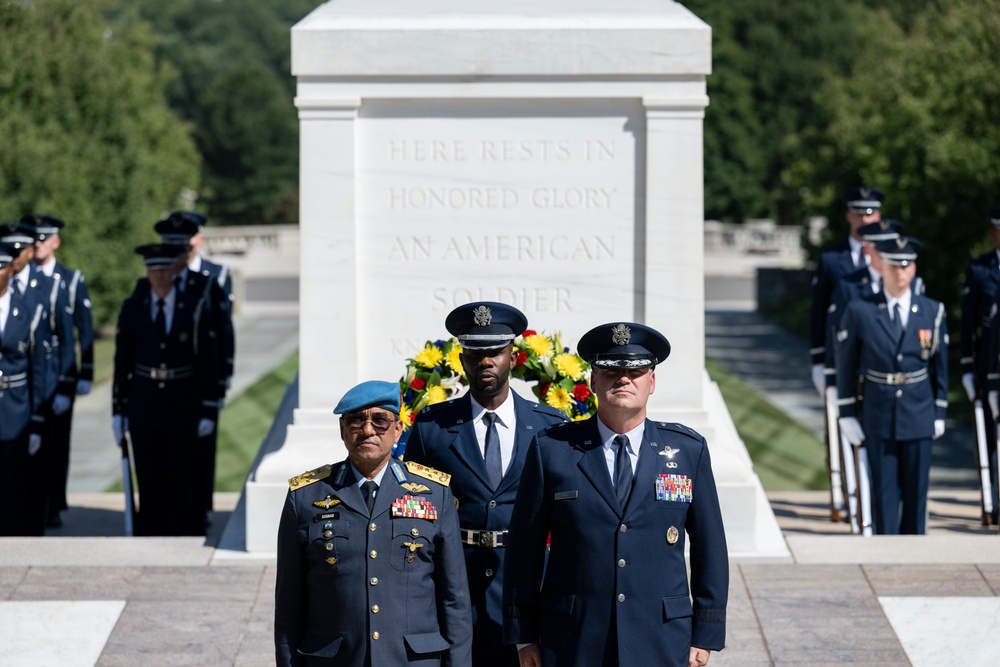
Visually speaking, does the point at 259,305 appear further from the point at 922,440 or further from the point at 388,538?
the point at 388,538

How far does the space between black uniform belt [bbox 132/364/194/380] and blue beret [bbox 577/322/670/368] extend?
4.46 meters

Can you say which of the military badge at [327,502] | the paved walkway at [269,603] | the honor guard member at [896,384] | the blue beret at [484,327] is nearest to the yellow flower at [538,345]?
the paved walkway at [269,603]

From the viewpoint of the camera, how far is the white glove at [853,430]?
326 inches

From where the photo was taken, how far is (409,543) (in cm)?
441

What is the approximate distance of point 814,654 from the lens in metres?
5.87

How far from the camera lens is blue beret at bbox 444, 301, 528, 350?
5.10m

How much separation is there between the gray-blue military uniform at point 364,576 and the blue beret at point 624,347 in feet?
1.94

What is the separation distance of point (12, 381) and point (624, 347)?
4.94 metres

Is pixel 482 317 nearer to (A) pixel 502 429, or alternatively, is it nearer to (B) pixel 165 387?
(A) pixel 502 429

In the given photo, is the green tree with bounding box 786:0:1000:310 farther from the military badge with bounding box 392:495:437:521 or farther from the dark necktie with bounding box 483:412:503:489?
the military badge with bounding box 392:495:437:521

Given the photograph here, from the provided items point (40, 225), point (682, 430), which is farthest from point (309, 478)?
point (40, 225)

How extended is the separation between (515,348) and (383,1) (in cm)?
228

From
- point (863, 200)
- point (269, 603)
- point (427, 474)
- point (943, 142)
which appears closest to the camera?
point (427, 474)

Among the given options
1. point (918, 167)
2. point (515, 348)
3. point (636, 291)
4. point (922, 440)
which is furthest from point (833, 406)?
point (918, 167)
